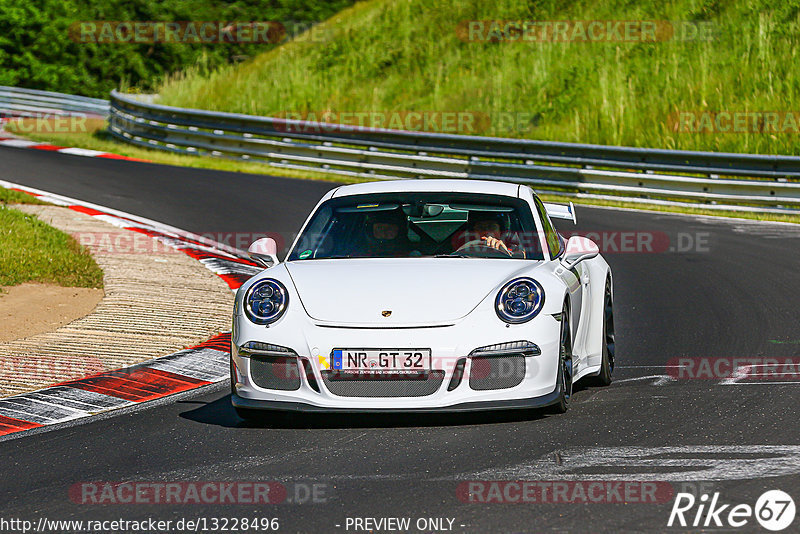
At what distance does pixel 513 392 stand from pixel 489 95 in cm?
2131

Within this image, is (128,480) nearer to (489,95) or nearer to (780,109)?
(780,109)

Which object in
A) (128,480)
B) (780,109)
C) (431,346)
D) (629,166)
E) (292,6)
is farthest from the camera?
(292,6)

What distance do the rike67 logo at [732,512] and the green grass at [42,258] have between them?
25.1 feet

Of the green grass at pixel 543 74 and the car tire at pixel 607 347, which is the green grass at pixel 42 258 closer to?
the car tire at pixel 607 347

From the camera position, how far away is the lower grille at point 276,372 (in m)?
6.18

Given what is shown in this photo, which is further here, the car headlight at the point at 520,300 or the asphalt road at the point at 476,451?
the car headlight at the point at 520,300

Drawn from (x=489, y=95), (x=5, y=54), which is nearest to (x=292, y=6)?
(x=5, y=54)

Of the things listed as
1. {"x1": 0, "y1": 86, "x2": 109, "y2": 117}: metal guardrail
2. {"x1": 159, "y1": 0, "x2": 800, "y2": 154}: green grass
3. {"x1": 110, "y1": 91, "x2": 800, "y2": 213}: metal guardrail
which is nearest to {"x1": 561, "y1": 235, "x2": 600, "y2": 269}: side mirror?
{"x1": 110, "y1": 91, "x2": 800, "y2": 213}: metal guardrail

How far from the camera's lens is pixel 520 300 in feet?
20.7

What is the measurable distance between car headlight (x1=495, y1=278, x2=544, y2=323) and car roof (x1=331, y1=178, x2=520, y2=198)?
126cm

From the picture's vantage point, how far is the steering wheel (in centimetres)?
711

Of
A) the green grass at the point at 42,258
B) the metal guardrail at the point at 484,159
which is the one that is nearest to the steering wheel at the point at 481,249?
the green grass at the point at 42,258

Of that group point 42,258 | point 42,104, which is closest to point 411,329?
point 42,258

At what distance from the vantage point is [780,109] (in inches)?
893
